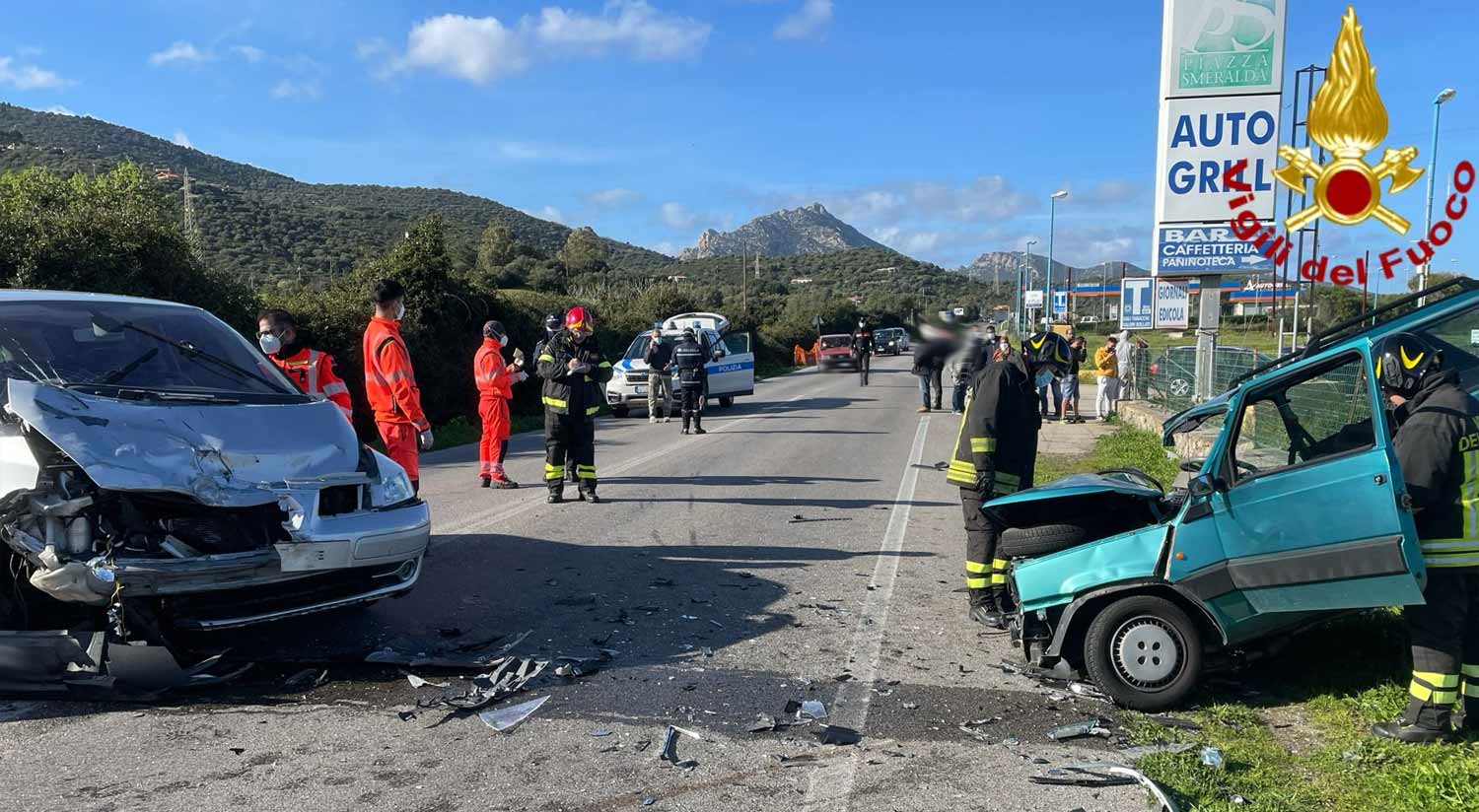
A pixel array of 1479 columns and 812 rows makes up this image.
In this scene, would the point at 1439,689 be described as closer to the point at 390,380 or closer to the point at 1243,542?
the point at 1243,542

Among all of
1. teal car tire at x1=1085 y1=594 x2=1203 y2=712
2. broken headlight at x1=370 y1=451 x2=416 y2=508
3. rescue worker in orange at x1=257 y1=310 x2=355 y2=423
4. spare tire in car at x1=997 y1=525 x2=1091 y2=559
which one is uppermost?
rescue worker in orange at x1=257 y1=310 x2=355 y2=423

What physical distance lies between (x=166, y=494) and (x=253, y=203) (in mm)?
49542

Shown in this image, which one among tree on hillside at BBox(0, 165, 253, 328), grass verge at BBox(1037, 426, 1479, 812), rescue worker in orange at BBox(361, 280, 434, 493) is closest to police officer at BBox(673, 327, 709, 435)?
tree on hillside at BBox(0, 165, 253, 328)

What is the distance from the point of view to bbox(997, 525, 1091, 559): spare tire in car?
5.24 m

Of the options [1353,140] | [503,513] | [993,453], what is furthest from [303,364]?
[1353,140]

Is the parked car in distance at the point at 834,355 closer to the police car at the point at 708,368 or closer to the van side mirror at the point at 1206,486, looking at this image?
the police car at the point at 708,368

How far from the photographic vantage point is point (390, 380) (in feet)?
24.3

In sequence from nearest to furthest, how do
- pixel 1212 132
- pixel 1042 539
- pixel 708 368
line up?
pixel 1042 539 < pixel 1212 132 < pixel 708 368

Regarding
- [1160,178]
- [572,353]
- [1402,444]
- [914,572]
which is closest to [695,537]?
[914,572]

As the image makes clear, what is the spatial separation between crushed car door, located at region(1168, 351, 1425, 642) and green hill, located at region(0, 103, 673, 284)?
70.0 ft

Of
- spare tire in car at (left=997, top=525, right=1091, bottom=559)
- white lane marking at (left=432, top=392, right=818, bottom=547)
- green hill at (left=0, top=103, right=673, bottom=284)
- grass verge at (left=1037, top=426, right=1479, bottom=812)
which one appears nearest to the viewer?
grass verge at (left=1037, top=426, right=1479, bottom=812)

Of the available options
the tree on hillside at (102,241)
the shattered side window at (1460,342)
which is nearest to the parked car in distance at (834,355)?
the tree on hillside at (102,241)

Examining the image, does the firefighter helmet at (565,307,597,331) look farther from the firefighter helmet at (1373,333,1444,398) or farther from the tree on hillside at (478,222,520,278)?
the tree on hillside at (478,222,520,278)

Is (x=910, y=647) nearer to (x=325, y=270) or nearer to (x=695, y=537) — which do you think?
(x=695, y=537)
